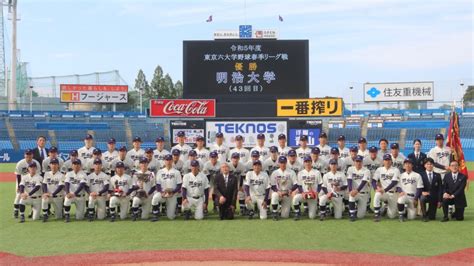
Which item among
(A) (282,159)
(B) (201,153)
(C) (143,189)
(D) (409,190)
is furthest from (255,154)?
(D) (409,190)

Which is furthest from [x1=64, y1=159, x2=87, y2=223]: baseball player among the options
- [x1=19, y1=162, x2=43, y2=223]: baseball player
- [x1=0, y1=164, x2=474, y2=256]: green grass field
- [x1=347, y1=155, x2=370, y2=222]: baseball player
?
[x1=347, y1=155, x2=370, y2=222]: baseball player

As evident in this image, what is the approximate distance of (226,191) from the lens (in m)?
11.5

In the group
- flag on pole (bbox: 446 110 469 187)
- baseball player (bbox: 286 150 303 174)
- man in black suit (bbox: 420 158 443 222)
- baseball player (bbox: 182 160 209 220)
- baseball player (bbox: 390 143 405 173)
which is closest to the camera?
man in black suit (bbox: 420 158 443 222)

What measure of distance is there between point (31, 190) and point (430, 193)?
8.47 m

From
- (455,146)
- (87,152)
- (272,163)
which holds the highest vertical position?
(455,146)

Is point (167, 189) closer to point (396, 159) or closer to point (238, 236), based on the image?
point (238, 236)

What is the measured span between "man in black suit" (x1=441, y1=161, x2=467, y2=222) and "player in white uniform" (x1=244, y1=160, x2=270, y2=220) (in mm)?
3669

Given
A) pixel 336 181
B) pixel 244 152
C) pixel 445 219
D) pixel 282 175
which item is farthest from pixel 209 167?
pixel 445 219

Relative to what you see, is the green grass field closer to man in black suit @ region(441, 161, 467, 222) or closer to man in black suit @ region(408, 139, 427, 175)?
man in black suit @ region(441, 161, 467, 222)

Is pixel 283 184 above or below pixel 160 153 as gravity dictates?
below

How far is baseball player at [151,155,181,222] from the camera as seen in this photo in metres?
11.4

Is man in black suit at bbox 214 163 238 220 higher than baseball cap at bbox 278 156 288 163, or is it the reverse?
baseball cap at bbox 278 156 288 163

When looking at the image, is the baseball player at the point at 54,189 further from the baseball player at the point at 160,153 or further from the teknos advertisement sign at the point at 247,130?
the teknos advertisement sign at the point at 247,130

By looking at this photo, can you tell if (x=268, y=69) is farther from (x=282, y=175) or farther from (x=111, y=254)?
(x=111, y=254)
